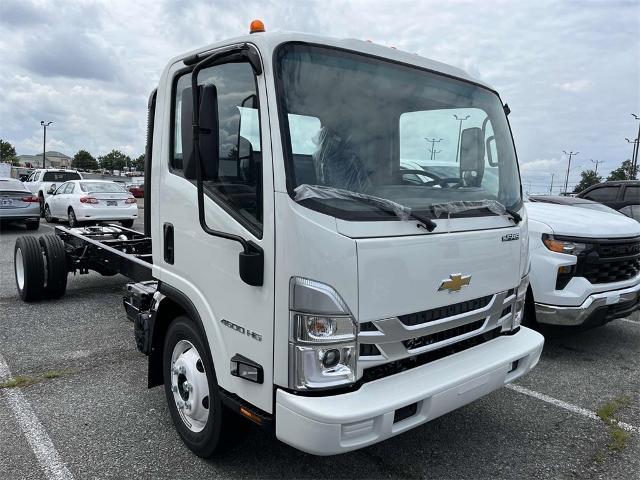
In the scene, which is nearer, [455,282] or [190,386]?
[455,282]

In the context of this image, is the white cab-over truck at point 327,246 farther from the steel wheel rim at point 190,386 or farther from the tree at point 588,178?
the tree at point 588,178

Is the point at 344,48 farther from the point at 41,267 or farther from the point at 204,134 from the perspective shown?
the point at 41,267

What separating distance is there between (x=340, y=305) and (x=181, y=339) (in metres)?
1.32

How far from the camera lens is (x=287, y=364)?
7.45 ft

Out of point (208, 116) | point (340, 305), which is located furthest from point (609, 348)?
point (208, 116)

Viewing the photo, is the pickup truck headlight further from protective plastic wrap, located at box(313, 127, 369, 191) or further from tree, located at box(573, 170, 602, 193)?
tree, located at box(573, 170, 602, 193)

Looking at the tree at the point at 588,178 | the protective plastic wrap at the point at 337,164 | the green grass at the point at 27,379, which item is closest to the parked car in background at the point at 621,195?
the protective plastic wrap at the point at 337,164

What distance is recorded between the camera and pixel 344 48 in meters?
2.56

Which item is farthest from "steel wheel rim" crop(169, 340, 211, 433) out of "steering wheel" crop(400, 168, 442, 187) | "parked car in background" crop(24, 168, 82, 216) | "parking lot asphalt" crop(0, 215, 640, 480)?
"parked car in background" crop(24, 168, 82, 216)

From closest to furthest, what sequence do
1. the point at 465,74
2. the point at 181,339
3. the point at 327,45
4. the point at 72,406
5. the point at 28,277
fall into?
the point at 327,45
the point at 181,339
the point at 465,74
the point at 72,406
the point at 28,277

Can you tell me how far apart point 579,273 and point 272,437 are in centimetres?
334

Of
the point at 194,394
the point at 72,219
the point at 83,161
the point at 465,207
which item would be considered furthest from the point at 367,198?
the point at 83,161

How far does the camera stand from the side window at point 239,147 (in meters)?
2.40

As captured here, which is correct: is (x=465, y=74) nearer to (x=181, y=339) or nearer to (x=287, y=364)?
(x=287, y=364)
